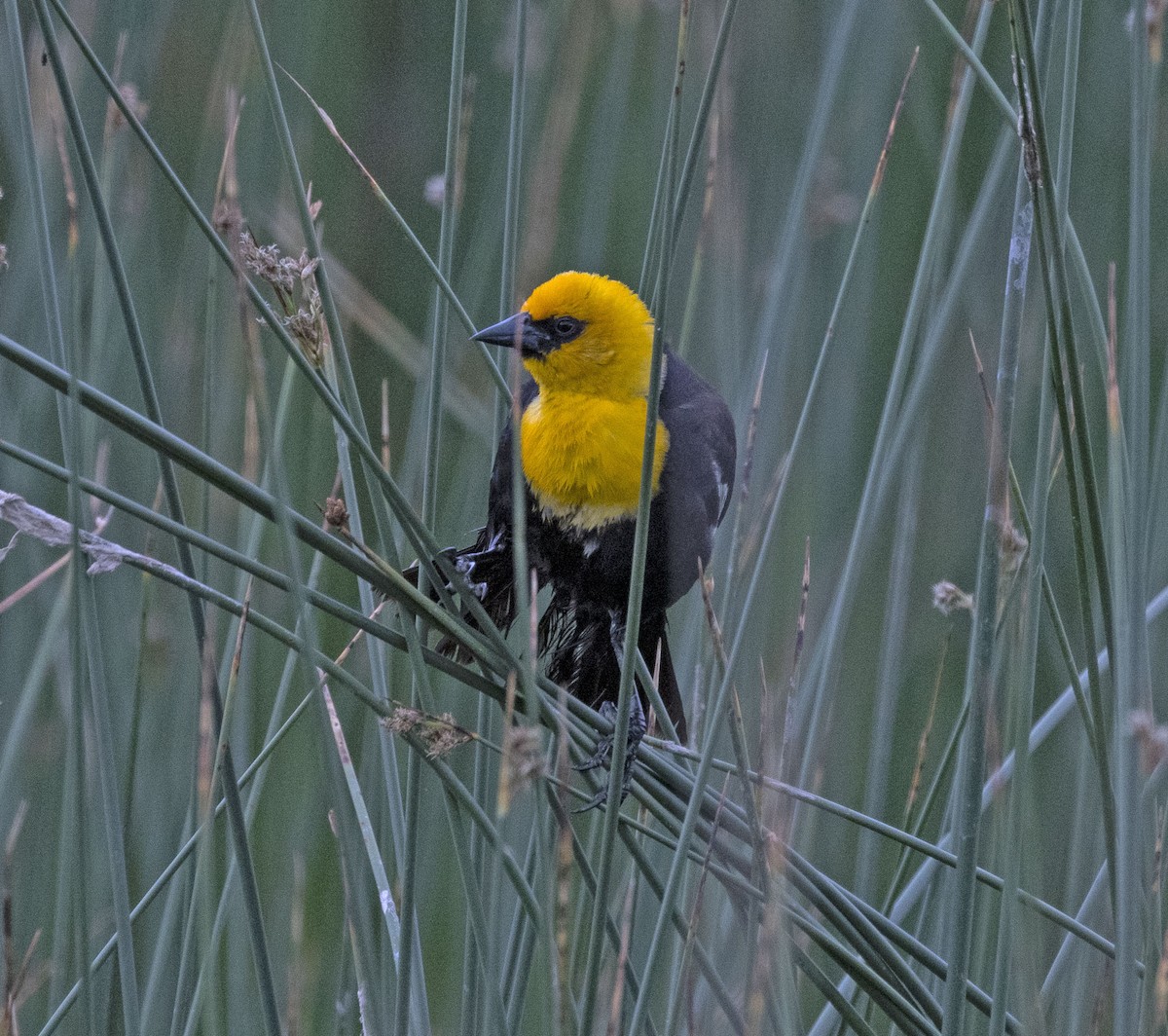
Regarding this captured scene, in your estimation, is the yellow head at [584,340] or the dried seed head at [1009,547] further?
the yellow head at [584,340]

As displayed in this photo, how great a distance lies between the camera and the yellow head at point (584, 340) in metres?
1.66

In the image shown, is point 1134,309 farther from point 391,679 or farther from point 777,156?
point 777,156

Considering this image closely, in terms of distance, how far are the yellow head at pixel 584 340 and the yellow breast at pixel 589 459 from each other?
0.03m

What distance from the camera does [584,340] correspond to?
65.8 inches

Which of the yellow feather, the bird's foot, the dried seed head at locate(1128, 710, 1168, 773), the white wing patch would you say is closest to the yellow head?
the yellow feather

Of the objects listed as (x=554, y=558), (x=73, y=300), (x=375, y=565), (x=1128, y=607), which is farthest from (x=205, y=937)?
(x=554, y=558)

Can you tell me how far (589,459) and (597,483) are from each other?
0.03 meters

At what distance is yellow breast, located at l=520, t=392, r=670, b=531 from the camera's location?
5.07 ft

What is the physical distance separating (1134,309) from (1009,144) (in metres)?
0.59

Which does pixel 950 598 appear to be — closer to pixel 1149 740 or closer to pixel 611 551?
pixel 1149 740

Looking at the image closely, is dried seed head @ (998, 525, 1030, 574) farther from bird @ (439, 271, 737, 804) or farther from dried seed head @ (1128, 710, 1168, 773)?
bird @ (439, 271, 737, 804)

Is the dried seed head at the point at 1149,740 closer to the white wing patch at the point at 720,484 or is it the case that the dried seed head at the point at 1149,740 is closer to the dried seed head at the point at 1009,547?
the dried seed head at the point at 1009,547

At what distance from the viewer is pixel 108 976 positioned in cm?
124

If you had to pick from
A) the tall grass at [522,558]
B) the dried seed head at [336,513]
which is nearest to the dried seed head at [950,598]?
the tall grass at [522,558]
